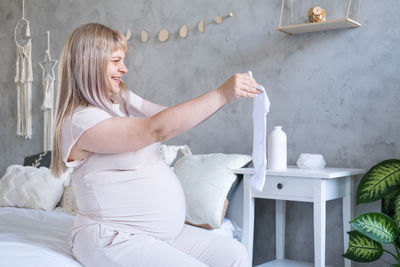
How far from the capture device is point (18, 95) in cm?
441

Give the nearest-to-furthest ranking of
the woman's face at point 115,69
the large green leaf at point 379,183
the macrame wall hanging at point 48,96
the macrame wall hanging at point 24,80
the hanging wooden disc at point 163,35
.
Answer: the woman's face at point 115,69, the large green leaf at point 379,183, the hanging wooden disc at point 163,35, the macrame wall hanging at point 48,96, the macrame wall hanging at point 24,80

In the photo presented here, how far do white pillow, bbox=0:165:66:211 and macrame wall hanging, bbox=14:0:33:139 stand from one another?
3.81ft

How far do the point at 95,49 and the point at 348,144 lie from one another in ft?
5.18

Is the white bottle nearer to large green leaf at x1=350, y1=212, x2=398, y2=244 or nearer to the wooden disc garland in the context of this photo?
large green leaf at x1=350, y1=212, x2=398, y2=244

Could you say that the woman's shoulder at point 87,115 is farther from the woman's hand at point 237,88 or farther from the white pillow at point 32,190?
the white pillow at point 32,190

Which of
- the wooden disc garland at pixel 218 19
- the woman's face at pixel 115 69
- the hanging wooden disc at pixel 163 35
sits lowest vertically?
the woman's face at pixel 115 69

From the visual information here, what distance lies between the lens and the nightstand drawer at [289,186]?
2436 mm

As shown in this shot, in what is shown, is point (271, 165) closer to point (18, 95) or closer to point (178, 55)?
point (178, 55)

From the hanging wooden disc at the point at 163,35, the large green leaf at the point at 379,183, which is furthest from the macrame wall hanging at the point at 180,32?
the large green leaf at the point at 379,183

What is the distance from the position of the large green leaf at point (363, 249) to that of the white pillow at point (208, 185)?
649mm

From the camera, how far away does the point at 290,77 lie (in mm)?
2973

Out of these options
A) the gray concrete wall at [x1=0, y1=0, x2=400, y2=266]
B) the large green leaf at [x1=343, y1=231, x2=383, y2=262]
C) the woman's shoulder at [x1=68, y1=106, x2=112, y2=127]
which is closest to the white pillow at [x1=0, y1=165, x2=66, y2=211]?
the gray concrete wall at [x1=0, y1=0, x2=400, y2=266]

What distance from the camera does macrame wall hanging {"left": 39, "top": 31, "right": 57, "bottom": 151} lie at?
419 centimetres

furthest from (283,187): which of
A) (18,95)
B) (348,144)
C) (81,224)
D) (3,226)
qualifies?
(18,95)
